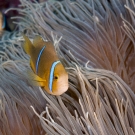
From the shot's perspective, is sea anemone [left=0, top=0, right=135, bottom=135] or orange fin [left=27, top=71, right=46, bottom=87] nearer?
orange fin [left=27, top=71, right=46, bottom=87]

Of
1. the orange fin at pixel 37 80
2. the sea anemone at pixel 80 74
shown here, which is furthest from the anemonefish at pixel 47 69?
the sea anemone at pixel 80 74

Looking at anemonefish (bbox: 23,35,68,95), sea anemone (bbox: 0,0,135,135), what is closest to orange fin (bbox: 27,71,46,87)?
anemonefish (bbox: 23,35,68,95)

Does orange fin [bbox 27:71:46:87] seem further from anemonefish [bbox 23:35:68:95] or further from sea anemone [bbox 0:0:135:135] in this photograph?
sea anemone [bbox 0:0:135:135]

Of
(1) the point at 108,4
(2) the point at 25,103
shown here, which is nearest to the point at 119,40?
(1) the point at 108,4

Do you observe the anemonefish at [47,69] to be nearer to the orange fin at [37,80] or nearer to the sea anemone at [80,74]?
the orange fin at [37,80]

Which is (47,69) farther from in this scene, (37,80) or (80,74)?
(80,74)
